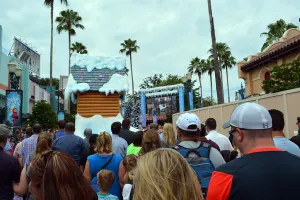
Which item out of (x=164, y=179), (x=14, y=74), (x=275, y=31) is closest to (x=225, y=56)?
(x=275, y=31)

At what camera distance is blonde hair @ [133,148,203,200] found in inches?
58.9

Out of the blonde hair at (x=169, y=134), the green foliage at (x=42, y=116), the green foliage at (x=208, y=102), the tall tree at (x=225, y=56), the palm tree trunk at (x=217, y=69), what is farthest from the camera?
the green foliage at (x=208, y=102)

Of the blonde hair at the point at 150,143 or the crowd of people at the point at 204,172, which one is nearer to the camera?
the crowd of people at the point at 204,172

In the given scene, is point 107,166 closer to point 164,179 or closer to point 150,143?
point 150,143

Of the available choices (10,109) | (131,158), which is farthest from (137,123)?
(131,158)

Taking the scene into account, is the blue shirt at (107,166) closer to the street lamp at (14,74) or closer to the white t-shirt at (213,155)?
the white t-shirt at (213,155)

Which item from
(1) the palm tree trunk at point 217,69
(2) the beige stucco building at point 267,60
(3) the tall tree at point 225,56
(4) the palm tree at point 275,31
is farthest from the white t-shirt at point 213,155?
(3) the tall tree at point 225,56

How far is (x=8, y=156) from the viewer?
3762 mm

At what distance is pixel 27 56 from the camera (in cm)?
5594

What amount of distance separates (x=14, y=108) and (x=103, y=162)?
378 inches

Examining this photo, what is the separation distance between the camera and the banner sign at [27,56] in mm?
51706

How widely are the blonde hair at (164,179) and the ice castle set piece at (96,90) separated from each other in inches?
503

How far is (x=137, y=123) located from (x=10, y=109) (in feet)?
76.0

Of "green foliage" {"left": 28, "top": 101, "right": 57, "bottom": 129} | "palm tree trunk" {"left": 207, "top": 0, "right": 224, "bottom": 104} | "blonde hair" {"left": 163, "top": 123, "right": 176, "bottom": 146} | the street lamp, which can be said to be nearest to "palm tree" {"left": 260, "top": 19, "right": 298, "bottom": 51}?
"palm tree trunk" {"left": 207, "top": 0, "right": 224, "bottom": 104}
